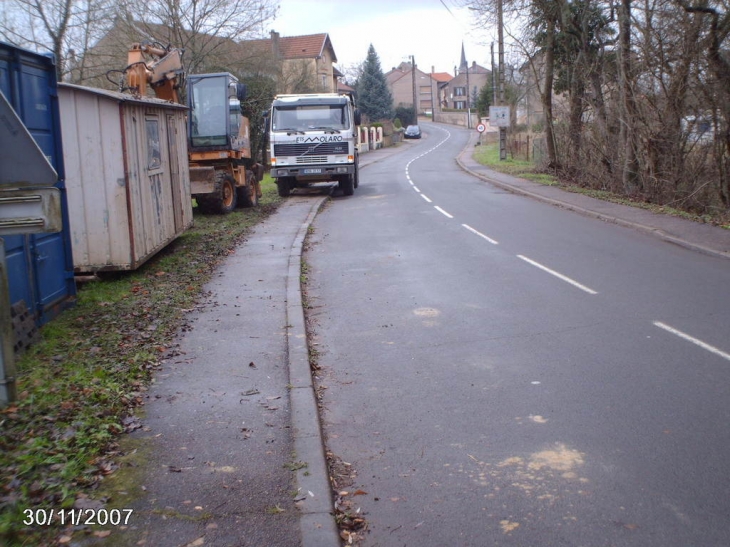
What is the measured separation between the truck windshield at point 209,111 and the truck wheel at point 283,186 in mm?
5632

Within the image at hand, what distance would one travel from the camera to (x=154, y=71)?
15.9m

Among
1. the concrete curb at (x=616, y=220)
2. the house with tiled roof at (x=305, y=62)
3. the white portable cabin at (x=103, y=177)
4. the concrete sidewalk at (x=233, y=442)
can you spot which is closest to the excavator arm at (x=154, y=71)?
the white portable cabin at (x=103, y=177)

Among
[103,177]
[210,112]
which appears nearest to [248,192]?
[210,112]

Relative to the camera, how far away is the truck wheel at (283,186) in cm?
2484

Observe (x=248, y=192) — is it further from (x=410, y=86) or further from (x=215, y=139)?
(x=410, y=86)

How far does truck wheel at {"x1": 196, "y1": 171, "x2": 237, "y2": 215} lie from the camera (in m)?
18.4

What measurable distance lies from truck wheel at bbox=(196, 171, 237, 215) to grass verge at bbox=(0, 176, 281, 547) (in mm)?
7321

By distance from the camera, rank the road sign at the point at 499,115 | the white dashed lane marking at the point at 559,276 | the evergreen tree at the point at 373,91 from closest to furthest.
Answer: the white dashed lane marking at the point at 559,276 → the road sign at the point at 499,115 → the evergreen tree at the point at 373,91

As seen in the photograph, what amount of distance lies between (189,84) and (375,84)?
222 feet

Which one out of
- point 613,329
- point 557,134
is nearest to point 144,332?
point 613,329
